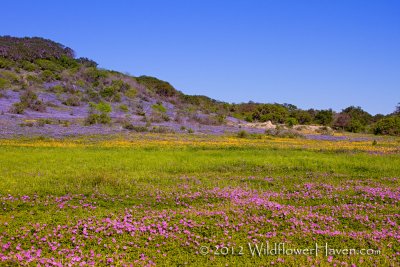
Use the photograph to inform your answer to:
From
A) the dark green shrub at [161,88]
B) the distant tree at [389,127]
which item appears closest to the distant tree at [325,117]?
the distant tree at [389,127]

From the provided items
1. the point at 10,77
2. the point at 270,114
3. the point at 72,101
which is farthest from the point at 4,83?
the point at 270,114

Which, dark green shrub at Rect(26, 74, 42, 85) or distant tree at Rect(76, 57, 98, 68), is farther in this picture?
distant tree at Rect(76, 57, 98, 68)

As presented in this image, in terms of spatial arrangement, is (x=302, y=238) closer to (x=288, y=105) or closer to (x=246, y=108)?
(x=246, y=108)

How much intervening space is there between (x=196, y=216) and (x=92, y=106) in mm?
51364

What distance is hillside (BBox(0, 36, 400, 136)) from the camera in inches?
1640

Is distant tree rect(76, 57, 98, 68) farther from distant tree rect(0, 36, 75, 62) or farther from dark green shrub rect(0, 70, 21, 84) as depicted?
dark green shrub rect(0, 70, 21, 84)

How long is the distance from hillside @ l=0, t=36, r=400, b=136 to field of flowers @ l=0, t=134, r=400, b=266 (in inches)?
770

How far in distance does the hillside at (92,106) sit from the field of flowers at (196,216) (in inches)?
770

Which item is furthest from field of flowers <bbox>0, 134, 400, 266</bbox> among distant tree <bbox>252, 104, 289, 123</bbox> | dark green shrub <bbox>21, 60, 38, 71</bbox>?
dark green shrub <bbox>21, 60, 38, 71</bbox>

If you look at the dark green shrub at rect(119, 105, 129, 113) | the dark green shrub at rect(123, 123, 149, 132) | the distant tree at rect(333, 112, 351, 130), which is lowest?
the dark green shrub at rect(123, 123, 149, 132)

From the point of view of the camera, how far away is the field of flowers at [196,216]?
7395 mm

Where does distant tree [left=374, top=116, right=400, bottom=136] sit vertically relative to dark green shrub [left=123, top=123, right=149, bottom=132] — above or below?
above

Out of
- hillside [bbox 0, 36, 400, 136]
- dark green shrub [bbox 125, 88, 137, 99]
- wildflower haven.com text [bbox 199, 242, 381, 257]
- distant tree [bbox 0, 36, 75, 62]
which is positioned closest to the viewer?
wildflower haven.com text [bbox 199, 242, 381, 257]

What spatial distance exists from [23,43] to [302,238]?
9854cm
